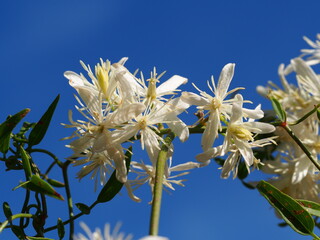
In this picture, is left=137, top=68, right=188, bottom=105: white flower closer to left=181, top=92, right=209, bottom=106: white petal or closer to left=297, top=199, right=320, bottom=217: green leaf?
left=181, top=92, right=209, bottom=106: white petal

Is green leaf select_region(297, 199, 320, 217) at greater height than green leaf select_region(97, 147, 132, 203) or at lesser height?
lesser

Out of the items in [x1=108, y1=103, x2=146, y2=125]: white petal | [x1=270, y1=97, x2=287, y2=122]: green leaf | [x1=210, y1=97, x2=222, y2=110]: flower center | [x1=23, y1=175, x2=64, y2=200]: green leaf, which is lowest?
Result: [x1=23, y1=175, x2=64, y2=200]: green leaf

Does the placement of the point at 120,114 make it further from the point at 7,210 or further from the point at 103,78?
the point at 7,210

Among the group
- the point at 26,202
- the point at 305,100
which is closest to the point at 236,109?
the point at 26,202

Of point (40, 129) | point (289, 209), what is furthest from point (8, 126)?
point (289, 209)

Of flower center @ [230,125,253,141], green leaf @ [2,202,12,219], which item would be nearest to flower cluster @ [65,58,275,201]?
flower center @ [230,125,253,141]

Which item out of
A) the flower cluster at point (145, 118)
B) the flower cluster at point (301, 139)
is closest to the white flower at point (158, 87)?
the flower cluster at point (145, 118)

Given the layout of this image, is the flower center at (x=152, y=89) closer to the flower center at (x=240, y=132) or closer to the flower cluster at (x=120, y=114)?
the flower cluster at (x=120, y=114)

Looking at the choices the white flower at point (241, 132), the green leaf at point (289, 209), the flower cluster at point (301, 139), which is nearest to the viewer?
the green leaf at point (289, 209)
